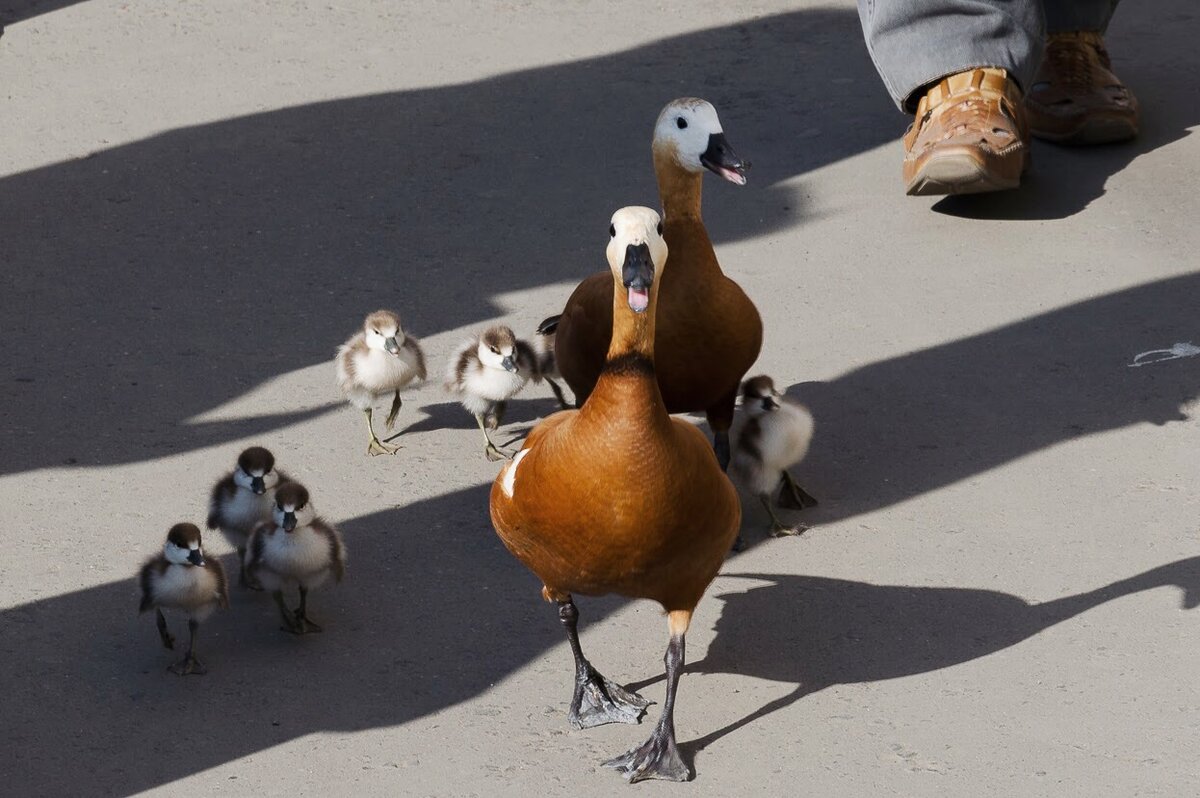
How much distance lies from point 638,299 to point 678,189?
53.1 inches

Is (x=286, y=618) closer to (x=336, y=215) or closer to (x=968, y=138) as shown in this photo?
(x=336, y=215)

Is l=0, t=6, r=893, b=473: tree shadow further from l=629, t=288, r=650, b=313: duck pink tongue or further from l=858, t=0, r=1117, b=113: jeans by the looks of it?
l=629, t=288, r=650, b=313: duck pink tongue

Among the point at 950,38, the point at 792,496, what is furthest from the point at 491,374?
the point at 950,38

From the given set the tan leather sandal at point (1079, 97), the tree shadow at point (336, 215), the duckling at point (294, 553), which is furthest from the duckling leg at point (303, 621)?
the tan leather sandal at point (1079, 97)

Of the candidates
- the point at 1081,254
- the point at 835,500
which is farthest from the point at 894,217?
the point at 835,500

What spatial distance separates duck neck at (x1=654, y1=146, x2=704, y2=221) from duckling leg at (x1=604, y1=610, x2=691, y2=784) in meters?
1.38

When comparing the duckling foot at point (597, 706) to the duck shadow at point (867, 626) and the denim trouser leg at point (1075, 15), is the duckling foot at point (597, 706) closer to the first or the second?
the duck shadow at point (867, 626)

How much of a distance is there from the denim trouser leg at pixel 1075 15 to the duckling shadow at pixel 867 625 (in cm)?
353

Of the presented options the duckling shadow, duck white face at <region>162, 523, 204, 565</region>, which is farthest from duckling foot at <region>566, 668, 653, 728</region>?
duck white face at <region>162, 523, 204, 565</region>

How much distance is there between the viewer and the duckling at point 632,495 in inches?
135

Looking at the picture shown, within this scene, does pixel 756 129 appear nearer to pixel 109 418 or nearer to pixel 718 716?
pixel 109 418

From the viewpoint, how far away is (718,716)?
3887 millimetres

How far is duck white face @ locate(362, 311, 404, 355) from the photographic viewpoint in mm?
5180

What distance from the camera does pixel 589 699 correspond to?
386cm
